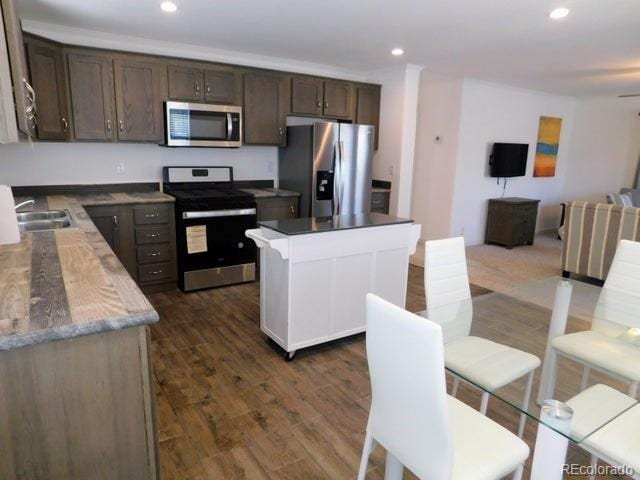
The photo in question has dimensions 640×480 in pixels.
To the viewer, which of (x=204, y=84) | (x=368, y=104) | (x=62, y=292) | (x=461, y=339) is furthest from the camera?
(x=368, y=104)

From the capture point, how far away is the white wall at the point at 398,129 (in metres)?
5.07

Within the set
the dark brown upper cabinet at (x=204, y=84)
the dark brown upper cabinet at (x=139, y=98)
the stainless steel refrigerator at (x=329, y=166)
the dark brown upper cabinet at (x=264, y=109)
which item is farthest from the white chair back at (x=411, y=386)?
the dark brown upper cabinet at (x=264, y=109)

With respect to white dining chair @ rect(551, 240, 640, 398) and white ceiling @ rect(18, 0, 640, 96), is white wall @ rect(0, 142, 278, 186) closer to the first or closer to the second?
white ceiling @ rect(18, 0, 640, 96)

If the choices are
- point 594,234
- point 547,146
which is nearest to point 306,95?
point 594,234

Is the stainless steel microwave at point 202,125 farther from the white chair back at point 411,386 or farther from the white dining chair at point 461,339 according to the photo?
the white chair back at point 411,386

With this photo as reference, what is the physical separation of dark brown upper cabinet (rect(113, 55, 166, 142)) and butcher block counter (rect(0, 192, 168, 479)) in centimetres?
277

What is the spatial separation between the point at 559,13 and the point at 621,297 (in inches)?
79.5

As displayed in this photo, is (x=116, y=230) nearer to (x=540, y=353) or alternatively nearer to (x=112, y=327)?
(x=112, y=327)

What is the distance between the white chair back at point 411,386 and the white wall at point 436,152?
16.9 ft

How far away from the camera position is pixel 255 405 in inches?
92.4

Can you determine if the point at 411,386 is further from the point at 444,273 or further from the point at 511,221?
the point at 511,221

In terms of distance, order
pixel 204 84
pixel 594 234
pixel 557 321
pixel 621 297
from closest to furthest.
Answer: pixel 557 321 → pixel 621 297 → pixel 204 84 → pixel 594 234

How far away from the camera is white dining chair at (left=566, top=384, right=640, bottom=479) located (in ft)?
4.46

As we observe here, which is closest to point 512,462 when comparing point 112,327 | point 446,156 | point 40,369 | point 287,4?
point 112,327
